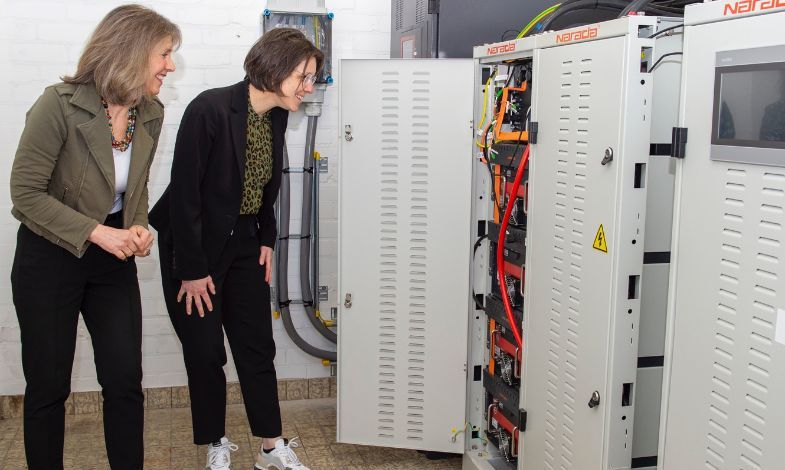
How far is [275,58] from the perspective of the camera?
108 inches

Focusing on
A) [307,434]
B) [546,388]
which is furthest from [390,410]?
[546,388]

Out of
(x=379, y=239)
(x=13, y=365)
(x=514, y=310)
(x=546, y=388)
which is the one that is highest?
(x=379, y=239)

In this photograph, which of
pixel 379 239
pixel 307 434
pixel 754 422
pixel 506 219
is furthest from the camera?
pixel 307 434

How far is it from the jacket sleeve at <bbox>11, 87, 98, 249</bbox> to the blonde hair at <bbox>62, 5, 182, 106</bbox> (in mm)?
121

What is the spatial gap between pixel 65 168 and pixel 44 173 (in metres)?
0.07

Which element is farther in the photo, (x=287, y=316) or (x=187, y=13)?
(x=287, y=316)

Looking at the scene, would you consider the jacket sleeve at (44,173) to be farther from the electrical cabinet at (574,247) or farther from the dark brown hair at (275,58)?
the electrical cabinet at (574,247)

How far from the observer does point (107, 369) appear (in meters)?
2.42

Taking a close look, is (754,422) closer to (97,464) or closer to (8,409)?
(97,464)

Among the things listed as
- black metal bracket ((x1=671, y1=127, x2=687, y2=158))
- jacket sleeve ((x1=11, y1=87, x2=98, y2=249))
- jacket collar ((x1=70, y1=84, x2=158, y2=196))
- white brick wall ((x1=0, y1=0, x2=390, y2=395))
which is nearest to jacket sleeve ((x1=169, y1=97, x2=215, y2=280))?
jacket collar ((x1=70, y1=84, x2=158, y2=196))

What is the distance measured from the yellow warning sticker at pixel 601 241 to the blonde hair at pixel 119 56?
4.40 ft

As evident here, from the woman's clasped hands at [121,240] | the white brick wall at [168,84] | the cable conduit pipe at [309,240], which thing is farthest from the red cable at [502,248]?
the cable conduit pipe at [309,240]

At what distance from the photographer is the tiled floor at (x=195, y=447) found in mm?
3285

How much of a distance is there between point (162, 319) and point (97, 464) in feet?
2.50
